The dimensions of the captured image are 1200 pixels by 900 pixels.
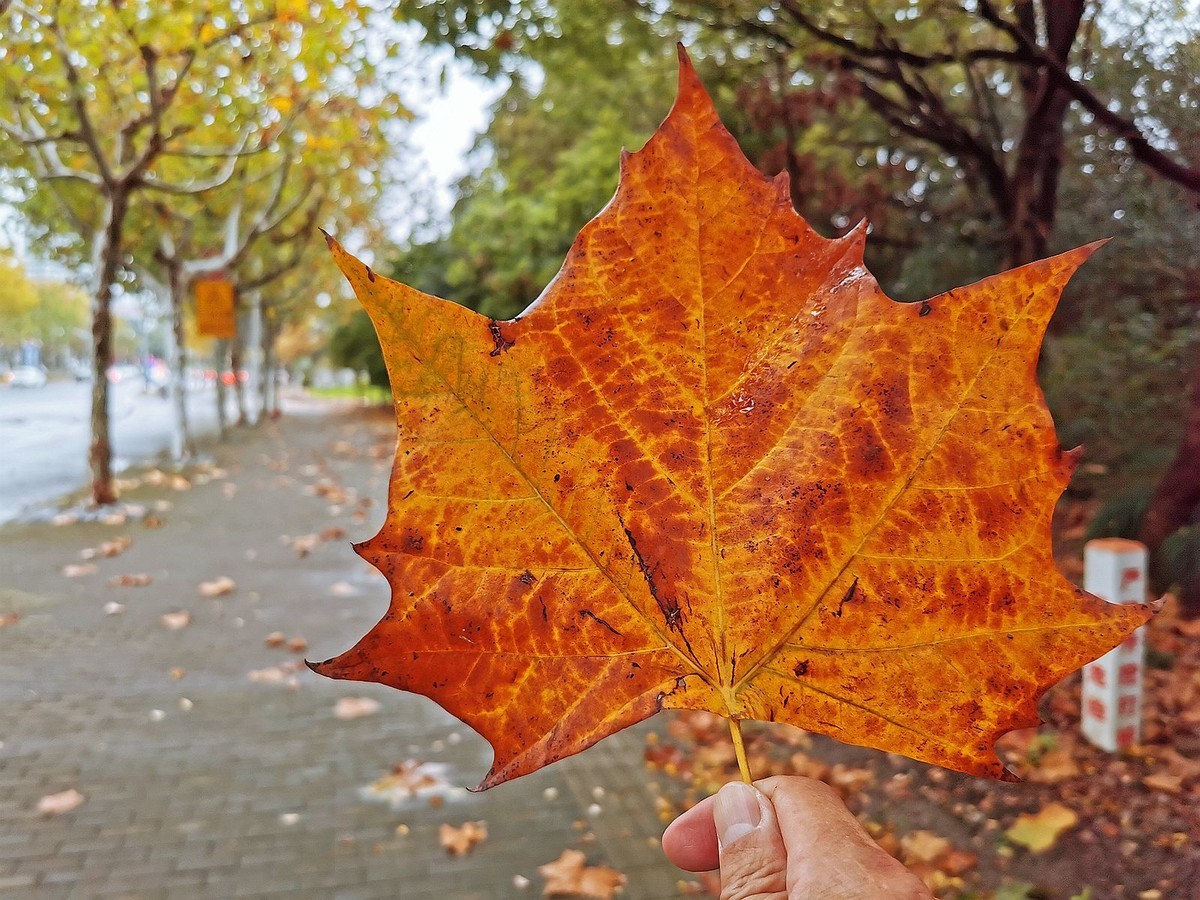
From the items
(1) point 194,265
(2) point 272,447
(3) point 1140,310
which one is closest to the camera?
(3) point 1140,310


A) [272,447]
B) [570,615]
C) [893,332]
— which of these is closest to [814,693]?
[570,615]

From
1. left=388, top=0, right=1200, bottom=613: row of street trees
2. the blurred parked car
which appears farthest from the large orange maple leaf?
the blurred parked car

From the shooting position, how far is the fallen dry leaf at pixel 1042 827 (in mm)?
3545

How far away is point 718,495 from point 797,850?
479 mm

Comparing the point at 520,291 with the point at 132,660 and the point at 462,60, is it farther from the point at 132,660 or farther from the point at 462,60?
the point at 132,660

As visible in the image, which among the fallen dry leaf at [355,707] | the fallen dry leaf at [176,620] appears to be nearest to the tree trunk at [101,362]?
the fallen dry leaf at [176,620]

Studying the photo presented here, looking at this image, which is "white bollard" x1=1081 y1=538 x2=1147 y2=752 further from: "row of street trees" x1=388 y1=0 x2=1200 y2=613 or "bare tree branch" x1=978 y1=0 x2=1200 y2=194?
"bare tree branch" x1=978 y1=0 x2=1200 y2=194

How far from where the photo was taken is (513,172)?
53.5 feet

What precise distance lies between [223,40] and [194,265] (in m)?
5.71

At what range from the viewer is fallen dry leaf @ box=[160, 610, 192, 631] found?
668 cm

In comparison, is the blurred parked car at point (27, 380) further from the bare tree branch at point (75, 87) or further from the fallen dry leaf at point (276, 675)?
the fallen dry leaf at point (276, 675)

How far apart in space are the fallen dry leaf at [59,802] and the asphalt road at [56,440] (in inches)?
311

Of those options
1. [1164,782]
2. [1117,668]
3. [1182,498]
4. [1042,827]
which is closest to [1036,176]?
[1182,498]

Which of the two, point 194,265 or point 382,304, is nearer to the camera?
point 382,304
